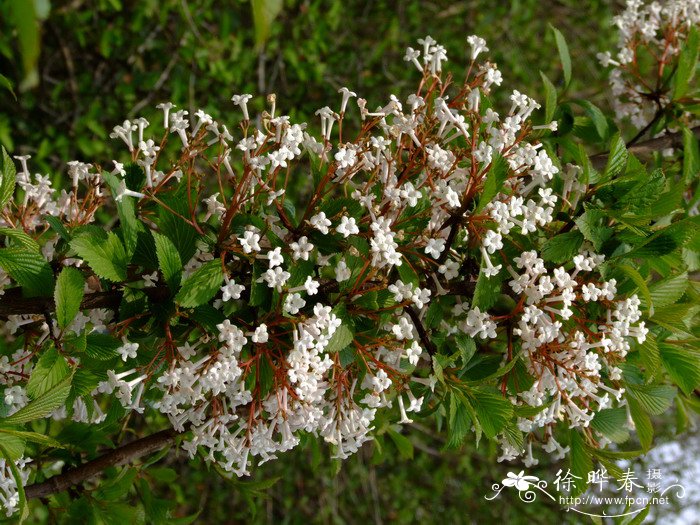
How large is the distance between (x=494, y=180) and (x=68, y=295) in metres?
0.50

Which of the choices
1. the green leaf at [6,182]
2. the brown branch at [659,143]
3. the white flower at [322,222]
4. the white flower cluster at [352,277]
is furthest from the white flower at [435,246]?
the brown branch at [659,143]

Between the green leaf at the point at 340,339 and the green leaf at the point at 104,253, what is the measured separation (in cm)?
25

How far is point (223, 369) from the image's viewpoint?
2.54 feet

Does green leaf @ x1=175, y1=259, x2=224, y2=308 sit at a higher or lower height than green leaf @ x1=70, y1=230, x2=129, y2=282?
lower

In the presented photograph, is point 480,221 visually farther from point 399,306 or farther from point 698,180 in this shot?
point 698,180

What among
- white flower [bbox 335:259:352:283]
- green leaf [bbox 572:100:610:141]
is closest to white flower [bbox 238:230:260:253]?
white flower [bbox 335:259:352:283]

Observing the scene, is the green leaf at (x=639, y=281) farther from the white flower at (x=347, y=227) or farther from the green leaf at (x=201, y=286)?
the green leaf at (x=201, y=286)

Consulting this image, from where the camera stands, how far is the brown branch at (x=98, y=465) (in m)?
1.07

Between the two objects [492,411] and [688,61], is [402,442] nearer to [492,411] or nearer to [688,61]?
[492,411]

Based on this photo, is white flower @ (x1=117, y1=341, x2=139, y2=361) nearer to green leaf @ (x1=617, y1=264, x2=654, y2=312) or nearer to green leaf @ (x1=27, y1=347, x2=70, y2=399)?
green leaf @ (x1=27, y1=347, x2=70, y2=399)

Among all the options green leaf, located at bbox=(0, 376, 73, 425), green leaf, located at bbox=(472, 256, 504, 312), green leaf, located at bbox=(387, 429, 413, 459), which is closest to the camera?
green leaf, located at bbox=(0, 376, 73, 425)

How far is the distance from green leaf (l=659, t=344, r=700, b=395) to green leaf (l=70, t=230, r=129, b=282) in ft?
2.55

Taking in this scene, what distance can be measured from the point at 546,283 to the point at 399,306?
186mm

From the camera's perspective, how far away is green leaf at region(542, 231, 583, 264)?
2.86 feet
